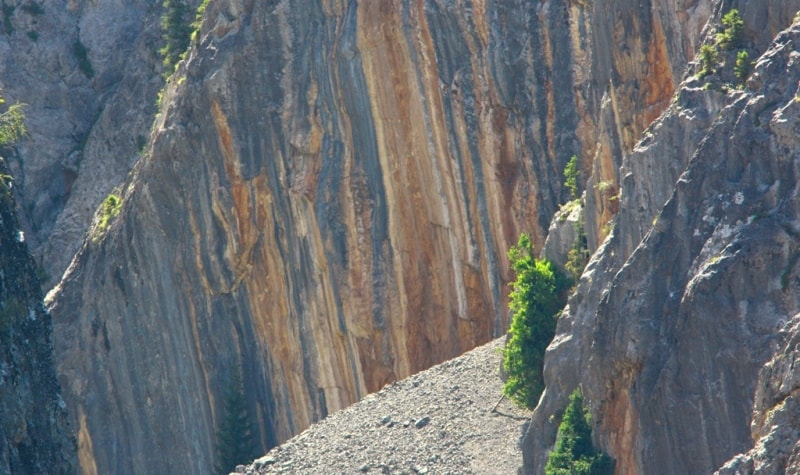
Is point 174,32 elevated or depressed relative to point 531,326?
elevated

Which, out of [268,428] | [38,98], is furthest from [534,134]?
[38,98]

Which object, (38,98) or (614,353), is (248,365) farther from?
(614,353)

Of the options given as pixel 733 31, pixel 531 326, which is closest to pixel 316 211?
pixel 531 326

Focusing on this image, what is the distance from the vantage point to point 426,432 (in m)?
39.9

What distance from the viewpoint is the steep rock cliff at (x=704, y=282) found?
28.0m

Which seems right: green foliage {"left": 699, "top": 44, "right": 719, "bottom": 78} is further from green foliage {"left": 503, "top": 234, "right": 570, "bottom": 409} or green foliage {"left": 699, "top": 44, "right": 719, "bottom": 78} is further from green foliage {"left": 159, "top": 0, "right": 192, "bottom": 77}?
green foliage {"left": 159, "top": 0, "right": 192, "bottom": 77}

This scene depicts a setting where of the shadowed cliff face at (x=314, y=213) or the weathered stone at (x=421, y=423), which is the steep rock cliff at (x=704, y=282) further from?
the shadowed cliff face at (x=314, y=213)

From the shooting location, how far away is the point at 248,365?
53.8 m

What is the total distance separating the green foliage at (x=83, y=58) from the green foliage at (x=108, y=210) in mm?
10365

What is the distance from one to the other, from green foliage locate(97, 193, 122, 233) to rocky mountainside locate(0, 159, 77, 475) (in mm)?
24732

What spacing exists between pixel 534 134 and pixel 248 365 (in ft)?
42.2

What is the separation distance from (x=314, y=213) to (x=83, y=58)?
19.9 metres

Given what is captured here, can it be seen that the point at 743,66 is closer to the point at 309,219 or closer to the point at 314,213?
the point at 314,213

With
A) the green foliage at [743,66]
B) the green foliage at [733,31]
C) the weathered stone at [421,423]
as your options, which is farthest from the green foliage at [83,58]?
the green foliage at [743,66]
